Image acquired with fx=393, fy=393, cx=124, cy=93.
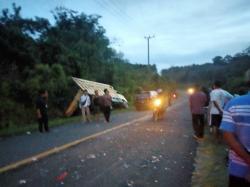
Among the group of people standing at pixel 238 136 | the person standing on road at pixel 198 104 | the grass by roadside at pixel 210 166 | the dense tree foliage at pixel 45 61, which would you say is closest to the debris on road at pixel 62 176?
the grass by roadside at pixel 210 166

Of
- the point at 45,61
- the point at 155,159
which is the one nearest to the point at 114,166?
the point at 155,159

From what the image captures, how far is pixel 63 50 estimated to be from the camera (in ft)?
112

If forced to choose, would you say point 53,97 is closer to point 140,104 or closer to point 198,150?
point 140,104

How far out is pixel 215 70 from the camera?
7750cm

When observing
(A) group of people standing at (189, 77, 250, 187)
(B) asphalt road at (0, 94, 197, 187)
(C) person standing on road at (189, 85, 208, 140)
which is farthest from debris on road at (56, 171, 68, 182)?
(C) person standing on road at (189, 85, 208, 140)

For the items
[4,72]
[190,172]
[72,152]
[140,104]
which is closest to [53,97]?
[4,72]

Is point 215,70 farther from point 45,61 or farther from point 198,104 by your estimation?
point 198,104

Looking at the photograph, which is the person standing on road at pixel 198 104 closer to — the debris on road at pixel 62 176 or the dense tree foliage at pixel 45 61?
the debris on road at pixel 62 176

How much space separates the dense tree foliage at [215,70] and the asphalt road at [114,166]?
105 feet

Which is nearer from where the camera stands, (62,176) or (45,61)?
(62,176)

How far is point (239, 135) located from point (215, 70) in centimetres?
7589

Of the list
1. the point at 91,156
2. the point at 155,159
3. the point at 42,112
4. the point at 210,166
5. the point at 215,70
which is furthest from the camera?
the point at 215,70

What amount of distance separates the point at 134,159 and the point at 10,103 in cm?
1727

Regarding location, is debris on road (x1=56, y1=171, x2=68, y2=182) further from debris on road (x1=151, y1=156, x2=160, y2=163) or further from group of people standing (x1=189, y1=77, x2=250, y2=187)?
group of people standing (x1=189, y1=77, x2=250, y2=187)
